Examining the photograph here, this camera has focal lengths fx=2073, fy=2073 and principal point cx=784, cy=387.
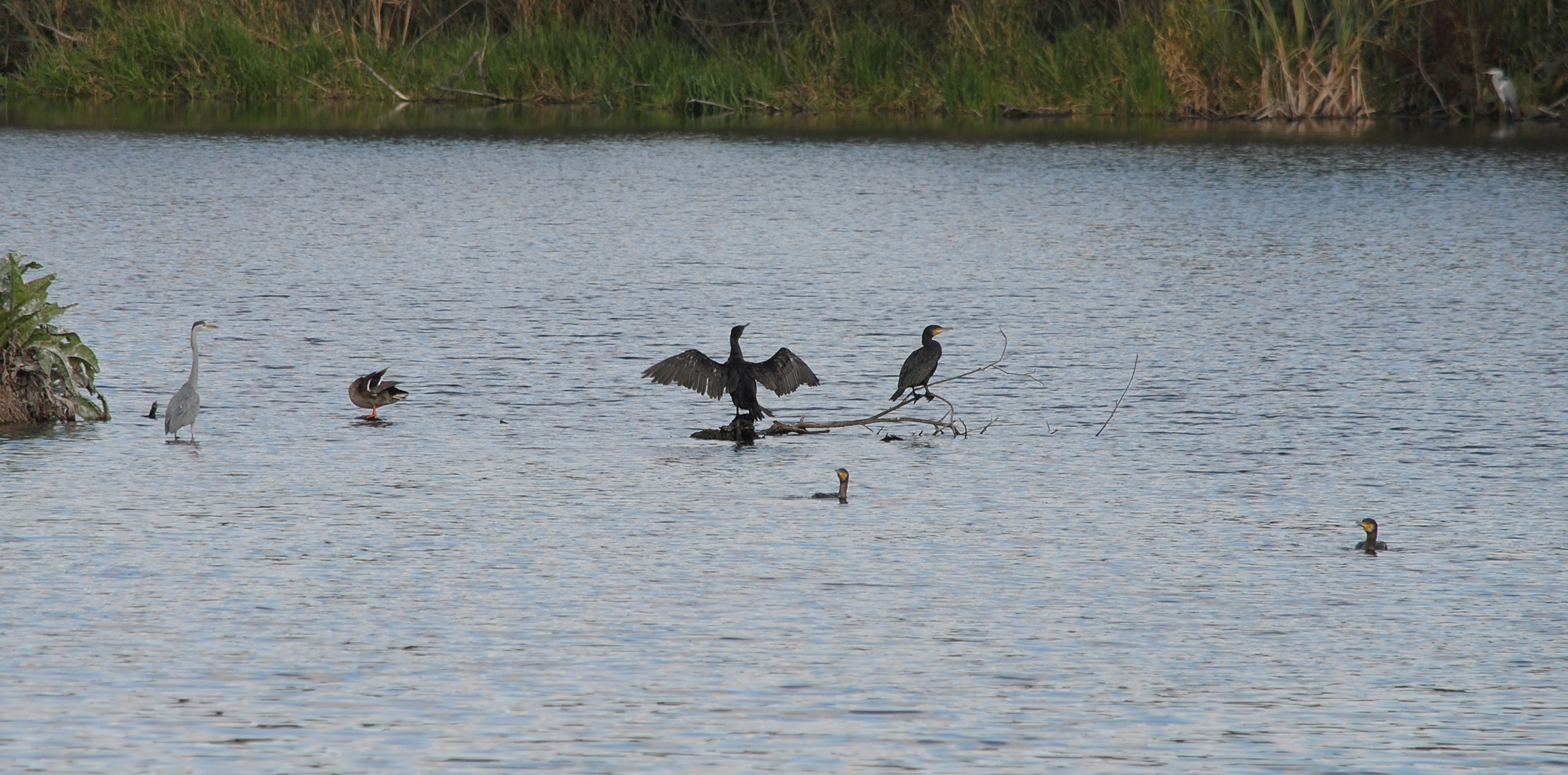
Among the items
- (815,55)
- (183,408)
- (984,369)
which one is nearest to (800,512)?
(183,408)

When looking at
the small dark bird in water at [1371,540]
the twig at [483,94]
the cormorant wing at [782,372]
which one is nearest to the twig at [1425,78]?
the twig at [483,94]

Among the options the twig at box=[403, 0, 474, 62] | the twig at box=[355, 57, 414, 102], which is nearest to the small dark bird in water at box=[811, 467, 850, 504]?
the twig at box=[355, 57, 414, 102]

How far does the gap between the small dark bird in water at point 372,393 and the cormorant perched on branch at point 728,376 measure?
1533 millimetres

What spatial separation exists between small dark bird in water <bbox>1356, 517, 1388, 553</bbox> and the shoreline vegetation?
25957 millimetres

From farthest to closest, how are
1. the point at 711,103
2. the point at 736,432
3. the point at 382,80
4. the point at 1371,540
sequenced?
the point at 382,80 < the point at 711,103 < the point at 736,432 < the point at 1371,540

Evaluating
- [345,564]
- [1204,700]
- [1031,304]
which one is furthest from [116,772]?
[1031,304]

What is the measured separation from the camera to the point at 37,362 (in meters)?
11.6

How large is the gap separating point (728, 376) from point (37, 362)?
12.8ft

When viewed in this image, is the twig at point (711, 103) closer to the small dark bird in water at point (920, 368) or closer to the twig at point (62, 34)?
the twig at point (62, 34)

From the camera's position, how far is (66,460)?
1076cm

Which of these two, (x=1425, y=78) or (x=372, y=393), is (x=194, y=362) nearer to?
(x=372, y=393)

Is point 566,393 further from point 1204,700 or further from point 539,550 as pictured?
point 1204,700

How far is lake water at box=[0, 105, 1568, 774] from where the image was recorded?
666cm

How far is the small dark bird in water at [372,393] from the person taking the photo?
12.2 m
